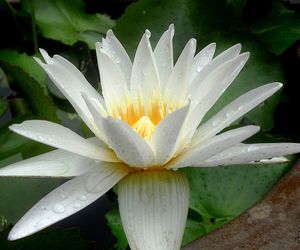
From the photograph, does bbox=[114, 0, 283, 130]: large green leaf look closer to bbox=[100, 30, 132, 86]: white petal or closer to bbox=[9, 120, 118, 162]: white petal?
bbox=[100, 30, 132, 86]: white petal

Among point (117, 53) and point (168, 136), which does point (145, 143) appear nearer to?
point (168, 136)

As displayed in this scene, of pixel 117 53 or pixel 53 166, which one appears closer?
pixel 53 166

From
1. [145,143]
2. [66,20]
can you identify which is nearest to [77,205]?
[145,143]

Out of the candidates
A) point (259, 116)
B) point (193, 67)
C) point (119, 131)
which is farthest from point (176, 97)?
point (259, 116)

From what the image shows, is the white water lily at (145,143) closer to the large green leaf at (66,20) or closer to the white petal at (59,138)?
the white petal at (59,138)

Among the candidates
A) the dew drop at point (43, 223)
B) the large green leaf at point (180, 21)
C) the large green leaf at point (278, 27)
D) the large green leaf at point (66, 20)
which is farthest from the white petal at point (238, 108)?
the large green leaf at point (66, 20)

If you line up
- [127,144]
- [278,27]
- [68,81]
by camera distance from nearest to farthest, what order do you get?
[127,144] → [68,81] → [278,27]

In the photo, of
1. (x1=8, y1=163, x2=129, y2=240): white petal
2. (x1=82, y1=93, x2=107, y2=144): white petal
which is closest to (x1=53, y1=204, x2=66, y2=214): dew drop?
(x1=8, y1=163, x2=129, y2=240): white petal
